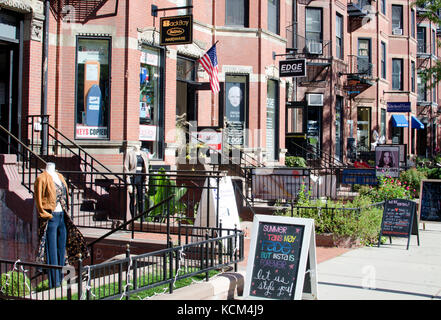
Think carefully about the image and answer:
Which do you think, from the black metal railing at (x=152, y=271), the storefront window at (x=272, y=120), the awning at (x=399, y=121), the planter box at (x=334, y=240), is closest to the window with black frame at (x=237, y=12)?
the storefront window at (x=272, y=120)

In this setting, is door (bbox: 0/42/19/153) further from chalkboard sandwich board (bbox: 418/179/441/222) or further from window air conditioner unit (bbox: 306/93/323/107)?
window air conditioner unit (bbox: 306/93/323/107)

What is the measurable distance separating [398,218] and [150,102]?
7.79 metres

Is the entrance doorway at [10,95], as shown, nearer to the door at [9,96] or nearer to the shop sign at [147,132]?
the door at [9,96]

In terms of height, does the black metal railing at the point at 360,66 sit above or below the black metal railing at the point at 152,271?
above

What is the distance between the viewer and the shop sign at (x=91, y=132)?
46.7ft

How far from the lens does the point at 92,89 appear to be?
1441 centimetres

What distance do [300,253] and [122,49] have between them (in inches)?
381

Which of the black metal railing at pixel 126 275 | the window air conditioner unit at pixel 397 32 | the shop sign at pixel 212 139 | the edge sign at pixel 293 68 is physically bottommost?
the black metal railing at pixel 126 275

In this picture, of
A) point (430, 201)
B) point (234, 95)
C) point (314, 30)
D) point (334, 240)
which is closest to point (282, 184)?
point (430, 201)

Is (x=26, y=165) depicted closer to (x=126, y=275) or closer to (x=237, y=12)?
(x=126, y=275)

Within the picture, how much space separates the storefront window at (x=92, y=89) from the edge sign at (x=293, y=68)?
24.9 ft

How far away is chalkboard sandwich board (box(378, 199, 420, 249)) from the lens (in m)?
11.6

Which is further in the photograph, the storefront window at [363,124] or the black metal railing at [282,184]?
the storefront window at [363,124]
